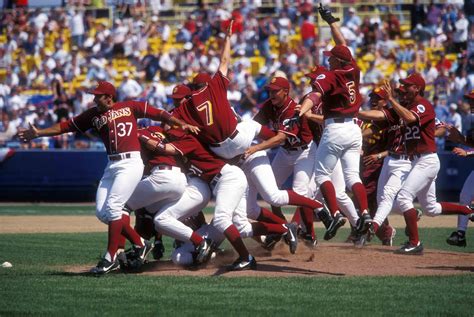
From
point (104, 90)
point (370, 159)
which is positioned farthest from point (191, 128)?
point (370, 159)

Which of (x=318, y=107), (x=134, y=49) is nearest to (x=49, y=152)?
(x=134, y=49)

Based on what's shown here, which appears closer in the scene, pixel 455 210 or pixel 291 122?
pixel 291 122

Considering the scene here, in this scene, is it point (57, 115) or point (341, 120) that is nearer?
point (341, 120)

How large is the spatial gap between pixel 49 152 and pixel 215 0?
843cm

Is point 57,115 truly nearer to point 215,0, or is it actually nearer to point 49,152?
point 49,152

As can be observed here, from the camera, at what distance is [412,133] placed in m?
11.7

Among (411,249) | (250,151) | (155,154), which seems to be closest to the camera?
(155,154)

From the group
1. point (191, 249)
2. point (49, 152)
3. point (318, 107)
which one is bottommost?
point (49, 152)

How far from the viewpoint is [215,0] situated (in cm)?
2728

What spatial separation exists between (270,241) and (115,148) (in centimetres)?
248

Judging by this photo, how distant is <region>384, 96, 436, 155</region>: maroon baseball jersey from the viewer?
37.7ft

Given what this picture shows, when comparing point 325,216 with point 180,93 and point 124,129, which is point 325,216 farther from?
point 124,129

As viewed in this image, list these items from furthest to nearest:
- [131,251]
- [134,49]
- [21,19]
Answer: [21,19] → [134,49] → [131,251]

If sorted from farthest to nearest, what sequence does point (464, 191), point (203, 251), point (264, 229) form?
point (464, 191) < point (264, 229) < point (203, 251)
